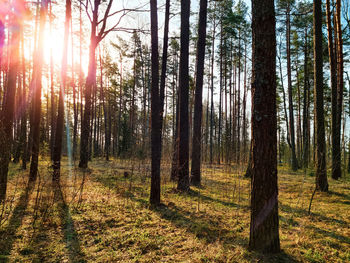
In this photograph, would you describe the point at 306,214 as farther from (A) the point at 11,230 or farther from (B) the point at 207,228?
(A) the point at 11,230

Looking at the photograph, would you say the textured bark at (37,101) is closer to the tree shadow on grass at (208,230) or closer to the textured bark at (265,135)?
the tree shadow on grass at (208,230)

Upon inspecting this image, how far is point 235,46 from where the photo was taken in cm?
1681

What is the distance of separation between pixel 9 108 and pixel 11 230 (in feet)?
10.2

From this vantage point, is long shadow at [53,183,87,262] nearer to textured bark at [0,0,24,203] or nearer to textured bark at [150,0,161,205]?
textured bark at [0,0,24,203]

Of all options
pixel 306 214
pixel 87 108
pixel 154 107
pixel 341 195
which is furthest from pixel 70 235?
pixel 87 108

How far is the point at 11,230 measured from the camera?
323cm

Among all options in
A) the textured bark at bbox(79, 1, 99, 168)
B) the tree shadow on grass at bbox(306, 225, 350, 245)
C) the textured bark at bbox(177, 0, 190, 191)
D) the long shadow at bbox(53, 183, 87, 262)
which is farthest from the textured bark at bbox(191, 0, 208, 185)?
the textured bark at bbox(79, 1, 99, 168)

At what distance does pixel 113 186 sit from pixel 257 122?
6051mm

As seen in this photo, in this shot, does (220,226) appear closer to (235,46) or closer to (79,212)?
(79,212)

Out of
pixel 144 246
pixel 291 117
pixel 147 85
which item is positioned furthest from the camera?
pixel 147 85

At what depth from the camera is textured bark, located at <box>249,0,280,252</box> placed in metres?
2.46

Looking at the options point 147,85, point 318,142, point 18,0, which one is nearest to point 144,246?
point 318,142

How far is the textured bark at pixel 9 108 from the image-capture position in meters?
3.87

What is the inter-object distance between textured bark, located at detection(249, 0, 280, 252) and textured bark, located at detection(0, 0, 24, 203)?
4728mm
